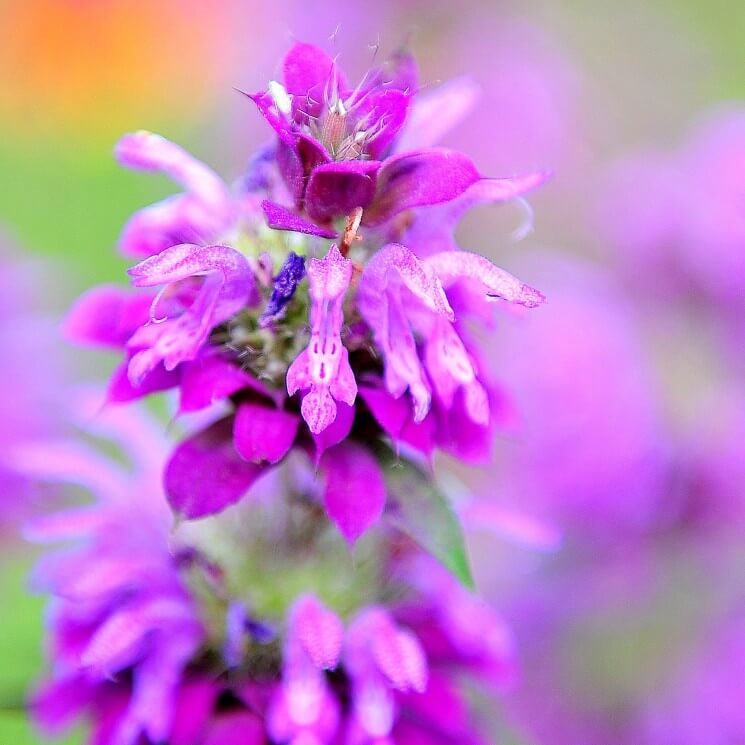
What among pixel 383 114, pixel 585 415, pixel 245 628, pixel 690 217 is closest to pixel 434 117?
pixel 383 114

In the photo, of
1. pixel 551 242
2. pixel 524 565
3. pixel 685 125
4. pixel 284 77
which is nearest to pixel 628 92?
pixel 685 125

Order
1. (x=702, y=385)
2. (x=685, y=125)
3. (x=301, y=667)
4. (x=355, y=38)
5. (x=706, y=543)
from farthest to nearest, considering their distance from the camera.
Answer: (x=685, y=125) < (x=355, y=38) < (x=702, y=385) < (x=706, y=543) < (x=301, y=667)

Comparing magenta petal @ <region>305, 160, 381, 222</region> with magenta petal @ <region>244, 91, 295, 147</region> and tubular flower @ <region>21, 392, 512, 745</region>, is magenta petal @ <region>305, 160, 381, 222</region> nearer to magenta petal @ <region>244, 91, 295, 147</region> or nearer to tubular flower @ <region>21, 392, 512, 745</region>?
magenta petal @ <region>244, 91, 295, 147</region>

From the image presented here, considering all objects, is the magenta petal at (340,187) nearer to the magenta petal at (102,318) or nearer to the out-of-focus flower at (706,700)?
the magenta petal at (102,318)

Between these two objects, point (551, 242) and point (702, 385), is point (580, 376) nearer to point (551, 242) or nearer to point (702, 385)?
point (702, 385)

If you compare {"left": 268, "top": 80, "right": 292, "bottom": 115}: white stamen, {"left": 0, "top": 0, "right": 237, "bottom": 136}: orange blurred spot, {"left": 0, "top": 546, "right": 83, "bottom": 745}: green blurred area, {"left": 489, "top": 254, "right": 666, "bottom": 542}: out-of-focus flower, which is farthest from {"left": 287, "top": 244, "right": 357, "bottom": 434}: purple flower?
{"left": 0, "top": 0, "right": 237, "bottom": 136}: orange blurred spot

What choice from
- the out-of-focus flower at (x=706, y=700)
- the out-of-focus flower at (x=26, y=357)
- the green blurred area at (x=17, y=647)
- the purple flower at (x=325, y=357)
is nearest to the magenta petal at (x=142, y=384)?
the purple flower at (x=325, y=357)
